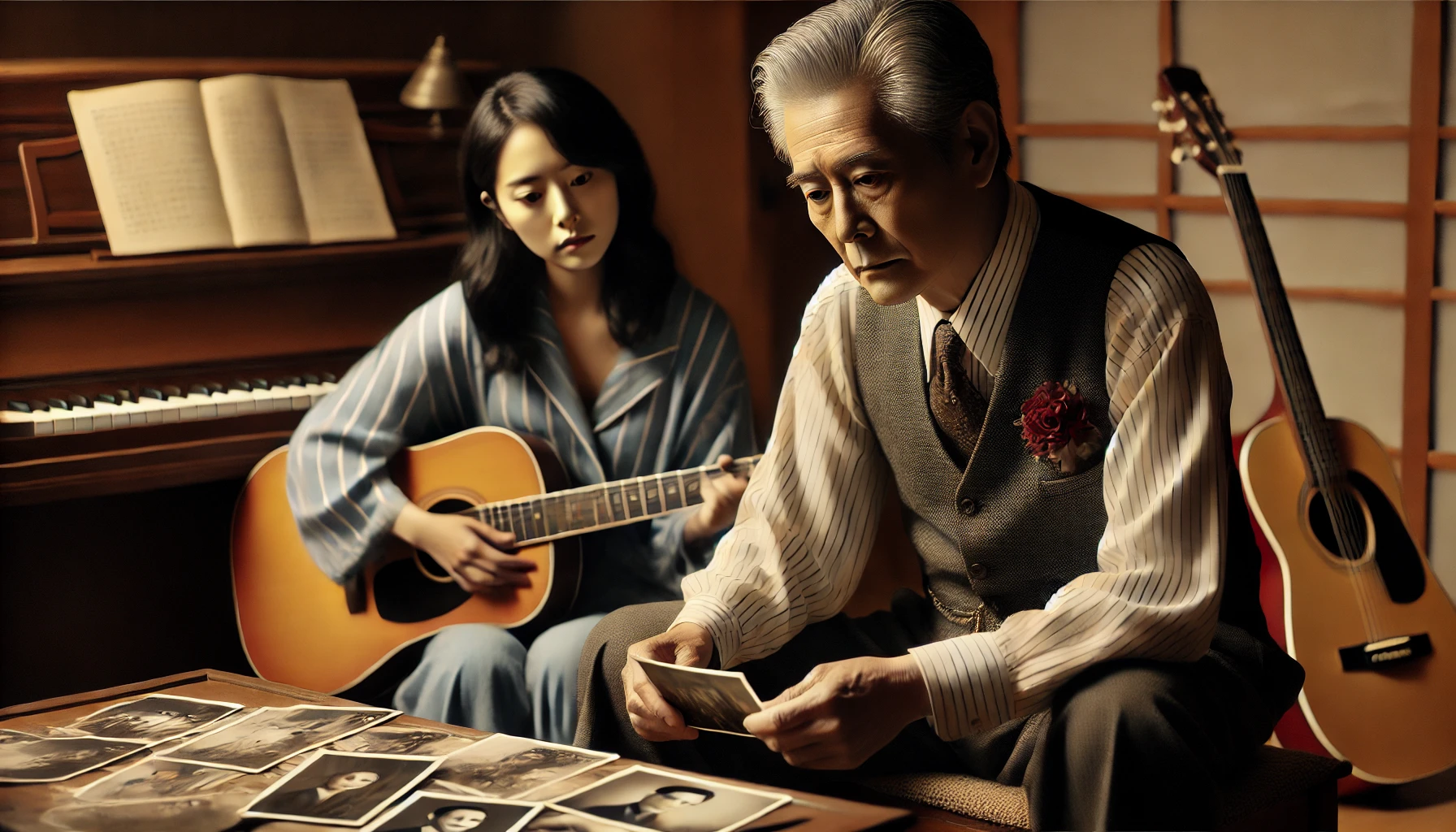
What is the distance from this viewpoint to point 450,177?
3.64 metres

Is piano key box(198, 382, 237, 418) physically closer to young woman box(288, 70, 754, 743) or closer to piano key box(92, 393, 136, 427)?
piano key box(92, 393, 136, 427)

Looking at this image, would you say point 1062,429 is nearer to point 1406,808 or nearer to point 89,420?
point 1406,808

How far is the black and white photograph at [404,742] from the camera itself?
5.20 ft

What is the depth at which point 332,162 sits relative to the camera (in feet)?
11.1

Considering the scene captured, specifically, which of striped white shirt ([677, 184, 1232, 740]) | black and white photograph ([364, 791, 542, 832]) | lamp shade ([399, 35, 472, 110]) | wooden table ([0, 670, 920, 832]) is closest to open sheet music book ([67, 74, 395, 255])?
lamp shade ([399, 35, 472, 110])

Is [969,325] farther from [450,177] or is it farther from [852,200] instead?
[450,177]

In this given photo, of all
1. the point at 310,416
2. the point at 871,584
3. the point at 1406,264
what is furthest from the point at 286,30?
the point at 1406,264

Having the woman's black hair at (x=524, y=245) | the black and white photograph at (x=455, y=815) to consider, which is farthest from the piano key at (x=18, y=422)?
the black and white photograph at (x=455, y=815)

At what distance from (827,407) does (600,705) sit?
0.49m

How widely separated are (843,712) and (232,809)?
2.07 feet

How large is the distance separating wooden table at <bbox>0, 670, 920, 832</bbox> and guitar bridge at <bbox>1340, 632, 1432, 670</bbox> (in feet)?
4.44

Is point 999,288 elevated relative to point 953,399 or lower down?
elevated


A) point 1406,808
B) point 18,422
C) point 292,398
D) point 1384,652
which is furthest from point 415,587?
point 1406,808

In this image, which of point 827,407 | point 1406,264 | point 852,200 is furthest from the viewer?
point 1406,264
